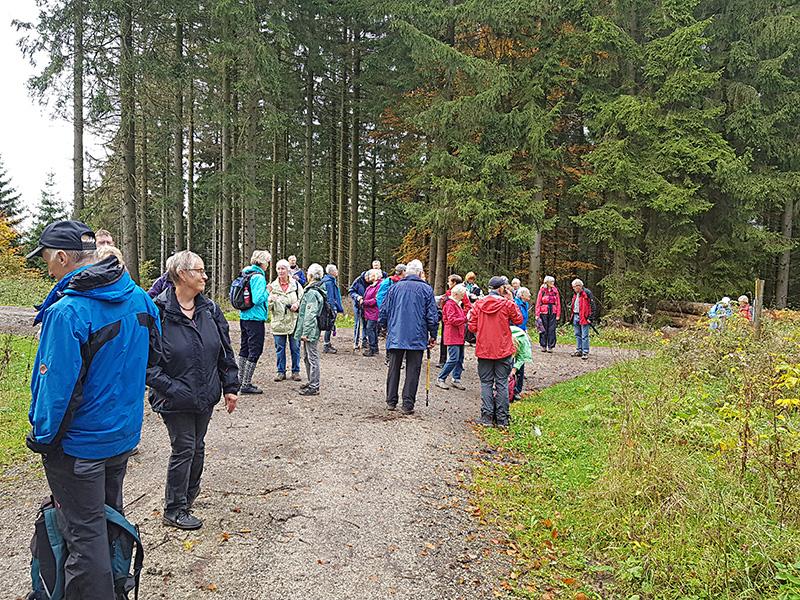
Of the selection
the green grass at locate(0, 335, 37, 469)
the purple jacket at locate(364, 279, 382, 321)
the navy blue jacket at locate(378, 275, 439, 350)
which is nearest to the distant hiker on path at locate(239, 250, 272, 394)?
the navy blue jacket at locate(378, 275, 439, 350)

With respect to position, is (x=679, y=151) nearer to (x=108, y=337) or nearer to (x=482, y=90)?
(x=482, y=90)

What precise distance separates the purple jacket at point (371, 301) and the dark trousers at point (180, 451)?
8059 mm

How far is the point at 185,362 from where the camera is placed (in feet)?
13.4

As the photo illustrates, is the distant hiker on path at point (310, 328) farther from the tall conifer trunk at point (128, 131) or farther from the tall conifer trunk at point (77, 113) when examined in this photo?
the tall conifer trunk at point (77, 113)

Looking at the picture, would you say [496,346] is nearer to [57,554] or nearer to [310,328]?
[310,328]

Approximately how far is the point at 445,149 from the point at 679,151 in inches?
366

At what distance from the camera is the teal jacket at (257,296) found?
26.1ft

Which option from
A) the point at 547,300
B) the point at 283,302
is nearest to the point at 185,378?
the point at 283,302

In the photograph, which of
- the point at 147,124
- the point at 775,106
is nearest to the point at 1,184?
the point at 147,124

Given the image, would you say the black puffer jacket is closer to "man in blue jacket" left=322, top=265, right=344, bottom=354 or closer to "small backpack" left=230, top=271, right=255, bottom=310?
"small backpack" left=230, top=271, right=255, bottom=310

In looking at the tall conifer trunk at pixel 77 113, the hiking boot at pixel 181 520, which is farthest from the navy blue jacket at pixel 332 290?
the tall conifer trunk at pixel 77 113

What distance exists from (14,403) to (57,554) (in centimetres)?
652

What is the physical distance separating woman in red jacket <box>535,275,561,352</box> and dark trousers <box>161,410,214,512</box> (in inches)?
454

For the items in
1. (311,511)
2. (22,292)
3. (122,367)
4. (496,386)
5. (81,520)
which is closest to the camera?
(81,520)
